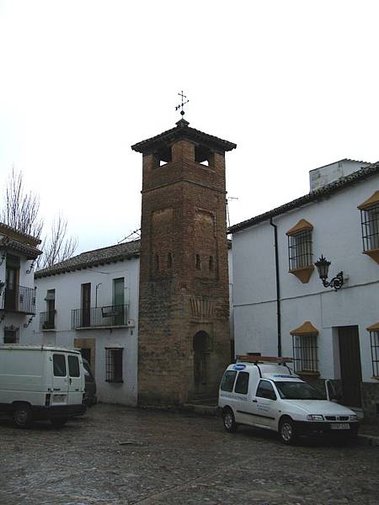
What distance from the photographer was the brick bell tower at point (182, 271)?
20.7 meters

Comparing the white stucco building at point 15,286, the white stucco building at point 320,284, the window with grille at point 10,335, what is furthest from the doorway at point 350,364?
the window with grille at point 10,335

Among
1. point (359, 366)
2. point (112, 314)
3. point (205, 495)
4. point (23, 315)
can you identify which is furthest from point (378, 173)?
point (23, 315)

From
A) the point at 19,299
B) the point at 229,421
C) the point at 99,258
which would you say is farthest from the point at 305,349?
the point at 19,299

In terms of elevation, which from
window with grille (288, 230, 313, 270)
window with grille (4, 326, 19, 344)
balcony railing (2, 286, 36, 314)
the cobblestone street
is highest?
window with grille (288, 230, 313, 270)

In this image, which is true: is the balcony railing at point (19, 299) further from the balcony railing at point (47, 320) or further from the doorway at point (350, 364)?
the doorway at point (350, 364)

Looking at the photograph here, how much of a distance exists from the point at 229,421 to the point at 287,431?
7.84 feet

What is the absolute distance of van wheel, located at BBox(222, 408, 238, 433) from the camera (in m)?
13.7

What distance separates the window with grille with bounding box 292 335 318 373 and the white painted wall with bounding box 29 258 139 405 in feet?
25.4

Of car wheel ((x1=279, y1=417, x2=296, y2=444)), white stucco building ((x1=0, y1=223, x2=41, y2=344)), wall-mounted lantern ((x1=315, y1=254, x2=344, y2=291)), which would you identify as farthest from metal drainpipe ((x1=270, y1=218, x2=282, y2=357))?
white stucco building ((x1=0, y1=223, x2=41, y2=344))

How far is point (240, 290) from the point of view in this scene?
20.1m

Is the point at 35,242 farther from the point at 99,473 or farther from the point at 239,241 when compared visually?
the point at 99,473

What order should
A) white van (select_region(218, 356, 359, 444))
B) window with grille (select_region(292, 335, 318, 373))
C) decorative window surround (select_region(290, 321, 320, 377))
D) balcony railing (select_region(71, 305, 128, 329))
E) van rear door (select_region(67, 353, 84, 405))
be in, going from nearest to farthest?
white van (select_region(218, 356, 359, 444)), van rear door (select_region(67, 353, 84, 405)), decorative window surround (select_region(290, 321, 320, 377)), window with grille (select_region(292, 335, 318, 373)), balcony railing (select_region(71, 305, 128, 329))

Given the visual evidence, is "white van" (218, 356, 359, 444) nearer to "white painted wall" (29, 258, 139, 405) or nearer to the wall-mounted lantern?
the wall-mounted lantern

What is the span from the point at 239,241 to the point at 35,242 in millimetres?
10840
